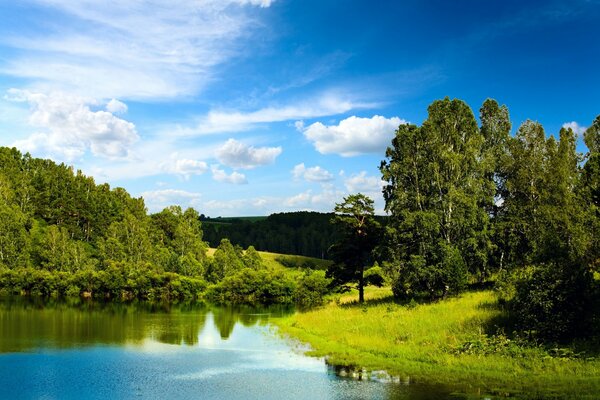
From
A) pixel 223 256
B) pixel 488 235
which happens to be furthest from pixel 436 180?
pixel 223 256

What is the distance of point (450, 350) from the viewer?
38.0 meters

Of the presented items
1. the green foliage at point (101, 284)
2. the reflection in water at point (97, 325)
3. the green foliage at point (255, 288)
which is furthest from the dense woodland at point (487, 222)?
the green foliage at point (101, 284)

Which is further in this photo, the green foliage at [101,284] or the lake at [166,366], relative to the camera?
the green foliage at [101,284]

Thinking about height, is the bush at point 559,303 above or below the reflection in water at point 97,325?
above

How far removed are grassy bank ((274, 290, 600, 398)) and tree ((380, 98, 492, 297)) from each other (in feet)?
13.3

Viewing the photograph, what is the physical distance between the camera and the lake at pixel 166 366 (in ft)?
99.8

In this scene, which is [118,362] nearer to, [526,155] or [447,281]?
[447,281]

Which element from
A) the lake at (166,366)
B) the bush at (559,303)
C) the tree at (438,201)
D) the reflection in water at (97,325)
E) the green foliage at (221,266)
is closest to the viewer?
the lake at (166,366)

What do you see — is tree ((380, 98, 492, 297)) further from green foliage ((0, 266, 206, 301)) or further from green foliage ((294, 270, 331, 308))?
green foliage ((0, 266, 206, 301))

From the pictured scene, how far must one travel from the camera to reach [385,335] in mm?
45562

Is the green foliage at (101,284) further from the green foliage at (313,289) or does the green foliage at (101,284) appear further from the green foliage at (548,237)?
the green foliage at (548,237)

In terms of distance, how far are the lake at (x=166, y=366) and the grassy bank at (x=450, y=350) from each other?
2.76 metres

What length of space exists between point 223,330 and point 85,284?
243 feet

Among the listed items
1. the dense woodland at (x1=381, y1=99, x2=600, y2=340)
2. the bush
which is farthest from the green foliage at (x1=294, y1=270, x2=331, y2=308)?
the bush
